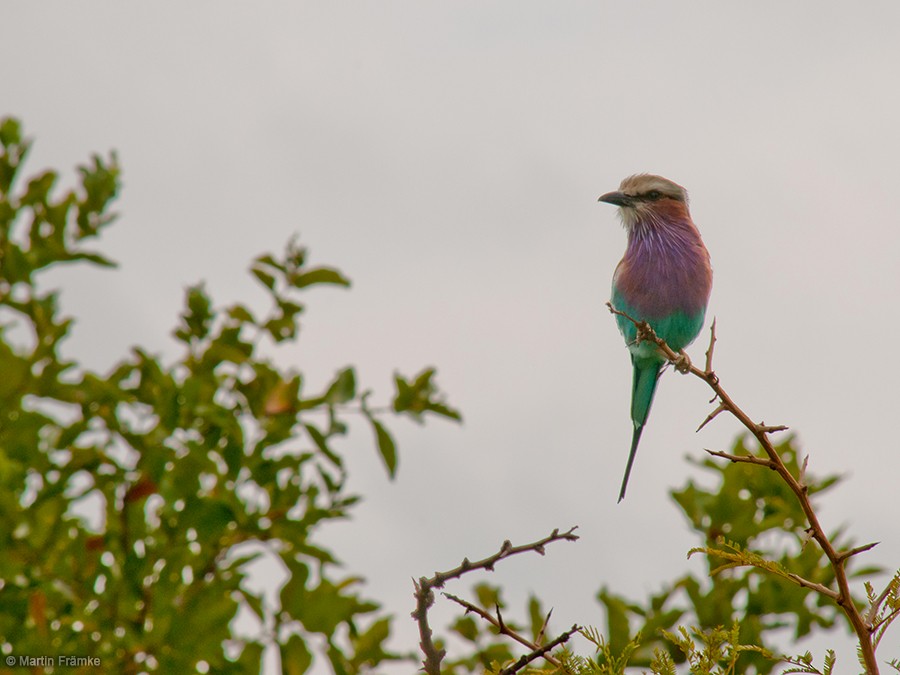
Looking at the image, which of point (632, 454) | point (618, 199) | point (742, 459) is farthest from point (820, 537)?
point (618, 199)

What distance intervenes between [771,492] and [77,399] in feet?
9.53

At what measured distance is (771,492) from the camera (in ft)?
16.5

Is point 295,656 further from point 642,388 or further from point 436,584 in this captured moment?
point 436,584

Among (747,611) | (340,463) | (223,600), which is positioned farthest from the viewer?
(747,611)

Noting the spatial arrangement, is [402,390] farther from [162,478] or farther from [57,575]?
[57,575]

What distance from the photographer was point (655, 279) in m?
4.93

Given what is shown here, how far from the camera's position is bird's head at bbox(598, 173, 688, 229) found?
522 cm

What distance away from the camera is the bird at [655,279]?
16.0 ft

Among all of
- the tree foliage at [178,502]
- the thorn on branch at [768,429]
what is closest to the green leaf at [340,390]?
the tree foliage at [178,502]

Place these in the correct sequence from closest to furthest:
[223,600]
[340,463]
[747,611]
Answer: [223,600]
[340,463]
[747,611]

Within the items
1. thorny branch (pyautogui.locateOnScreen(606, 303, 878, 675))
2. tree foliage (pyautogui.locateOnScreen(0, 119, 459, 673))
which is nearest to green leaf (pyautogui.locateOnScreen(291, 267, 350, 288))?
tree foliage (pyautogui.locateOnScreen(0, 119, 459, 673))

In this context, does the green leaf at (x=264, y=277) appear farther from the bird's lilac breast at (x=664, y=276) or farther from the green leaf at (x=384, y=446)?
the bird's lilac breast at (x=664, y=276)

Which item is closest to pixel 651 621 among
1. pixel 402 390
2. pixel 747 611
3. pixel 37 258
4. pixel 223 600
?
pixel 747 611

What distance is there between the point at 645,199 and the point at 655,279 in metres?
0.51
